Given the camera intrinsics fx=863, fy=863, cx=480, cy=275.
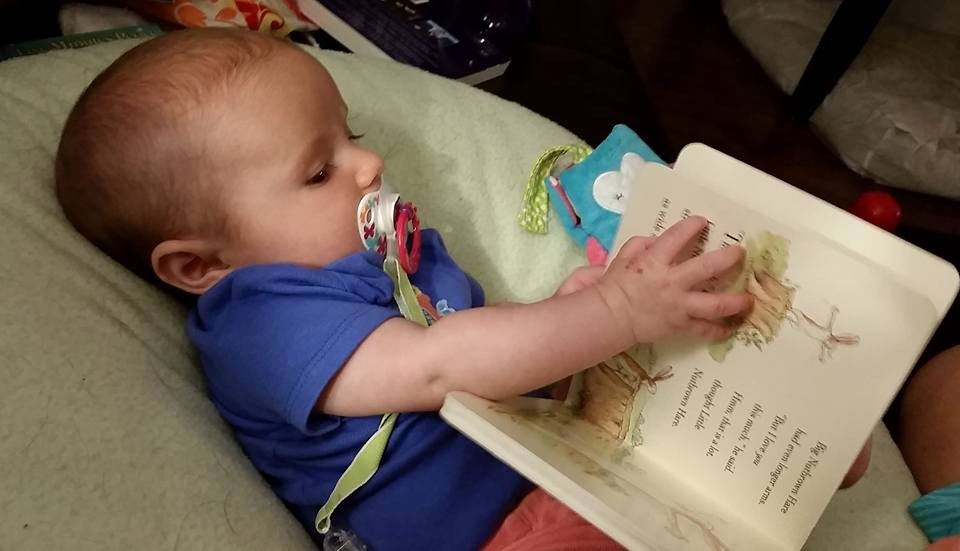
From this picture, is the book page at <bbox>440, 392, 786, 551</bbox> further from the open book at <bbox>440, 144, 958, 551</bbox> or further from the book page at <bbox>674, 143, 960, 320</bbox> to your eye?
the book page at <bbox>674, 143, 960, 320</bbox>

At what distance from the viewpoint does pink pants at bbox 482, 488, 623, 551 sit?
2.38 ft

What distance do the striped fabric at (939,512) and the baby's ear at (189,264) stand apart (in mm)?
717

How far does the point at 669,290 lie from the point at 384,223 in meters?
0.28

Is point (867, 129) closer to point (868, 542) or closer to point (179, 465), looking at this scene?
point (868, 542)

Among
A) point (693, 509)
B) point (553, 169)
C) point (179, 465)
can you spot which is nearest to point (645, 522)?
point (693, 509)

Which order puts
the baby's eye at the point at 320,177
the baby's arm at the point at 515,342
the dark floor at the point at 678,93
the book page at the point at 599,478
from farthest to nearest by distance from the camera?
the dark floor at the point at 678,93 < the baby's eye at the point at 320,177 < the baby's arm at the point at 515,342 < the book page at the point at 599,478

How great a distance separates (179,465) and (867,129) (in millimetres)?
1819

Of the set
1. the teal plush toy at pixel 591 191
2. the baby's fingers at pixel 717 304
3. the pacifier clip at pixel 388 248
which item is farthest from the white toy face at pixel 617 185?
the baby's fingers at pixel 717 304

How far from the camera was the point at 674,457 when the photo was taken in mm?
714

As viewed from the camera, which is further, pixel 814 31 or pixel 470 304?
pixel 814 31

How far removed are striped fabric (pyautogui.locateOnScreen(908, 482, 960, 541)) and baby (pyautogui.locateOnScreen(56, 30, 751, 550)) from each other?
38cm

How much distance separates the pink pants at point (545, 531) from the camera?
2.38 feet

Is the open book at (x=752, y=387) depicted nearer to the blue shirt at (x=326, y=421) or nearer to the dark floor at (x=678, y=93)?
the blue shirt at (x=326, y=421)

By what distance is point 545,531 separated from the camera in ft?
2.43
